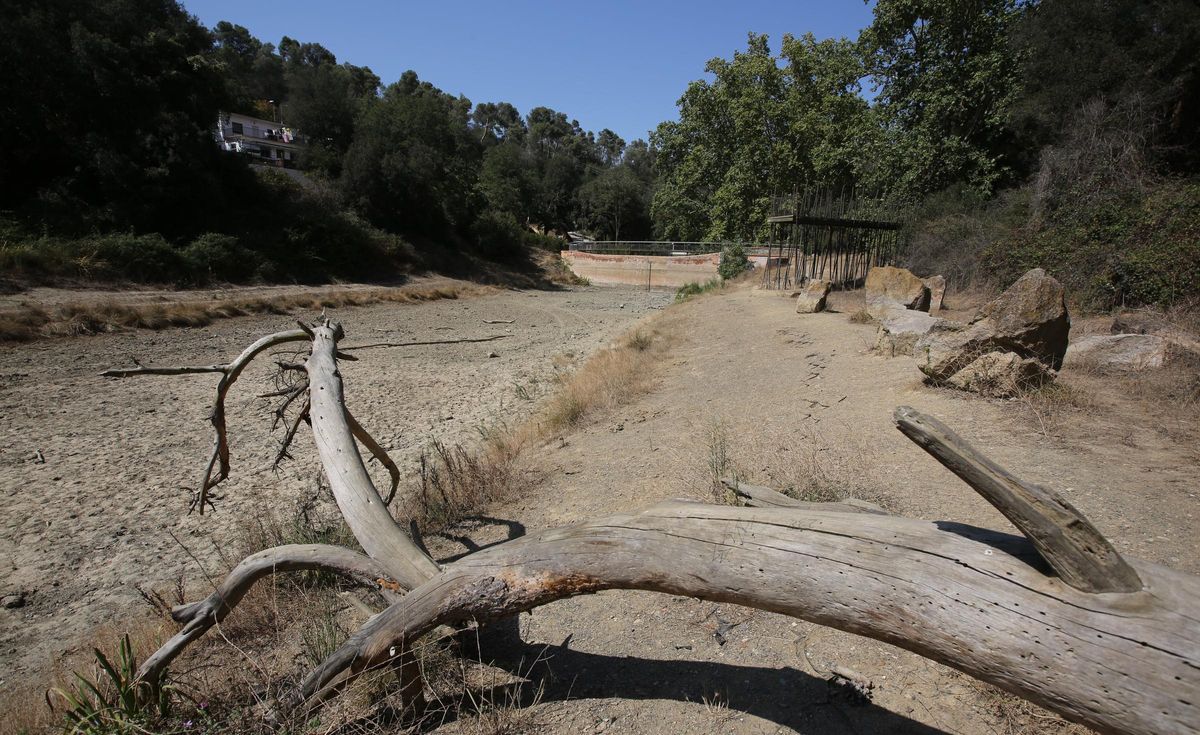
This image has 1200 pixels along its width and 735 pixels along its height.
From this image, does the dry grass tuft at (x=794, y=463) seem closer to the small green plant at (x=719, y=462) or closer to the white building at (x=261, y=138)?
the small green plant at (x=719, y=462)

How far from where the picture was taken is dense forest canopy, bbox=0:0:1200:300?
14.2 meters

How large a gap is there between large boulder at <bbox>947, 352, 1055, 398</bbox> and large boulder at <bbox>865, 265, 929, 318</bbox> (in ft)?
16.4

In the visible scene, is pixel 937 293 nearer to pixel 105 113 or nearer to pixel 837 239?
pixel 837 239

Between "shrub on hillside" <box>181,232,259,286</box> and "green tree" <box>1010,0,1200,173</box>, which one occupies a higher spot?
A: "green tree" <box>1010,0,1200,173</box>

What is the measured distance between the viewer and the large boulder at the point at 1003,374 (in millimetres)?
6391

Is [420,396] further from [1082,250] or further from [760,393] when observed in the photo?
[1082,250]

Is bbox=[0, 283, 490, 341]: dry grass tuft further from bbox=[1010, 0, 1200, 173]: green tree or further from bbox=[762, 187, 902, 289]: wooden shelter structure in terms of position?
bbox=[1010, 0, 1200, 173]: green tree

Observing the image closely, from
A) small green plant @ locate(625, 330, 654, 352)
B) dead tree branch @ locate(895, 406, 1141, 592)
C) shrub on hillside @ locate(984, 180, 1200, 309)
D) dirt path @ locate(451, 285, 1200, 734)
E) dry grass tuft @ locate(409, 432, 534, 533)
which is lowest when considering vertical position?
dry grass tuft @ locate(409, 432, 534, 533)

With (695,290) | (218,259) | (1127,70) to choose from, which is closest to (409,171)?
(218,259)

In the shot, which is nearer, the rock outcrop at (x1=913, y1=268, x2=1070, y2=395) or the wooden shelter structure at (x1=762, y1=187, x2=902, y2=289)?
the rock outcrop at (x1=913, y1=268, x2=1070, y2=395)

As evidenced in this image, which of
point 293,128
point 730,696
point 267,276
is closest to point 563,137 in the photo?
point 293,128

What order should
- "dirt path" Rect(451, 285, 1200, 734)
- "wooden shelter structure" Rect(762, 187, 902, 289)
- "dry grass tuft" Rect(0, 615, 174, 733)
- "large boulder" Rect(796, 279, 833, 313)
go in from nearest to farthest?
"dirt path" Rect(451, 285, 1200, 734) → "dry grass tuft" Rect(0, 615, 174, 733) → "large boulder" Rect(796, 279, 833, 313) → "wooden shelter structure" Rect(762, 187, 902, 289)

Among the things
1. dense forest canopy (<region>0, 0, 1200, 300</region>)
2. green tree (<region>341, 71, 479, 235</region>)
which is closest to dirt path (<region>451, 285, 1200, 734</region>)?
dense forest canopy (<region>0, 0, 1200, 300</region>)

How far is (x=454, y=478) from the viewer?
635cm
